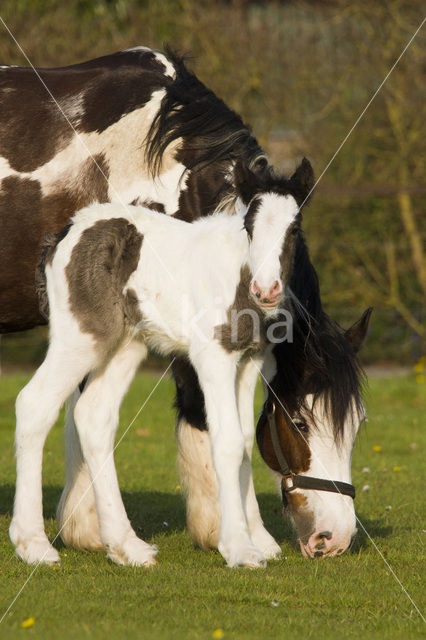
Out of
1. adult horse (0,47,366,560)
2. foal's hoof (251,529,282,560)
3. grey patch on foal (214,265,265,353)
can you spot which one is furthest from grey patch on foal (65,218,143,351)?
foal's hoof (251,529,282,560)

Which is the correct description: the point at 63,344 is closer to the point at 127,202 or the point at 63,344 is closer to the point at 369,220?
the point at 127,202

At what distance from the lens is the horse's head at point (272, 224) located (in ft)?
13.1

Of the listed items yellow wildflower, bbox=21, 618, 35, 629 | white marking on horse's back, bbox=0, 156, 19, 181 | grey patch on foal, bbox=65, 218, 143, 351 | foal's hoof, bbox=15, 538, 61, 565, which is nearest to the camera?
yellow wildflower, bbox=21, 618, 35, 629

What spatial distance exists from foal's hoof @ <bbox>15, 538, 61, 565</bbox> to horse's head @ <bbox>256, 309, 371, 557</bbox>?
4.02 ft

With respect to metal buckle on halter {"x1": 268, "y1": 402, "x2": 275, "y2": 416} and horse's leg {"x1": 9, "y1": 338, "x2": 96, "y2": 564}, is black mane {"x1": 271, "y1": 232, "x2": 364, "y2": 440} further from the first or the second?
horse's leg {"x1": 9, "y1": 338, "x2": 96, "y2": 564}

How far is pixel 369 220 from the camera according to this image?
14445 mm

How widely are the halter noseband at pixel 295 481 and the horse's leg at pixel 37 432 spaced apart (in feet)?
3.37

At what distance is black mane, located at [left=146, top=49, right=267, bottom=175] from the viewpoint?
5.23 meters

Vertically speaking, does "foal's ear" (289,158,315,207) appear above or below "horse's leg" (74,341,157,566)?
above

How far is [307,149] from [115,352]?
9.88m

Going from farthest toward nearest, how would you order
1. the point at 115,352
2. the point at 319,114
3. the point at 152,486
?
1. the point at 319,114
2. the point at 152,486
3. the point at 115,352

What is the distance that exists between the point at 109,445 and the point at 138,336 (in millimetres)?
590

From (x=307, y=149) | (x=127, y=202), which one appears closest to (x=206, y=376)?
(x=127, y=202)

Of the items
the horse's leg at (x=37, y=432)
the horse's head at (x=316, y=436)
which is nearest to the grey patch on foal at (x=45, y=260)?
the horse's leg at (x=37, y=432)
